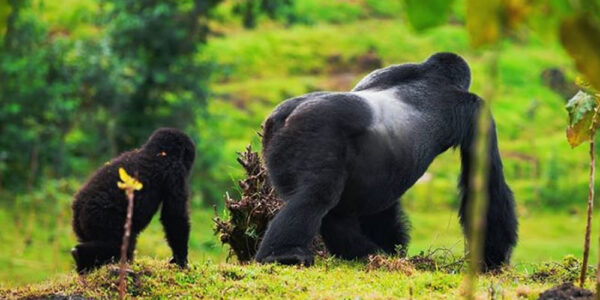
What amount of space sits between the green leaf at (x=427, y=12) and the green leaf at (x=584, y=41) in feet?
0.93

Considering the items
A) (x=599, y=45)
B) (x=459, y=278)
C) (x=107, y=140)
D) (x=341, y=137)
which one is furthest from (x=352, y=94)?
(x=107, y=140)

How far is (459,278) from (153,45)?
2070 cm

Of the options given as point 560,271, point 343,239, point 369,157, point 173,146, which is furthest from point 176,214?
point 560,271

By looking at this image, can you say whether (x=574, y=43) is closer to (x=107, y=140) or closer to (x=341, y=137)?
(x=341, y=137)

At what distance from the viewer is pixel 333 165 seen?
6.75m

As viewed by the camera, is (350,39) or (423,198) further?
(350,39)

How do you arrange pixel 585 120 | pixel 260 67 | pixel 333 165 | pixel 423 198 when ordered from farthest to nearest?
pixel 260 67, pixel 423 198, pixel 333 165, pixel 585 120

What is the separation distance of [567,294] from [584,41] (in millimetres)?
2883

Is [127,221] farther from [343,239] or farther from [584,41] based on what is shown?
[343,239]

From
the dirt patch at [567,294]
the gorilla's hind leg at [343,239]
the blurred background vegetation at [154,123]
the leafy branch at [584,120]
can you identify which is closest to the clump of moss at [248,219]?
the gorilla's hind leg at [343,239]

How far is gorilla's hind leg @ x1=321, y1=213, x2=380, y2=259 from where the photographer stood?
7.30 meters

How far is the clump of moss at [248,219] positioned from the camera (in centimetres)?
766

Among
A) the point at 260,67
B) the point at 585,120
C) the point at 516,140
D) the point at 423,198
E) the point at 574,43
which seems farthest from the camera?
the point at 260,67

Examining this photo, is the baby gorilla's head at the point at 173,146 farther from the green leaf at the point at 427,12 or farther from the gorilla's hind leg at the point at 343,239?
the green leaf at the point at 427,12
